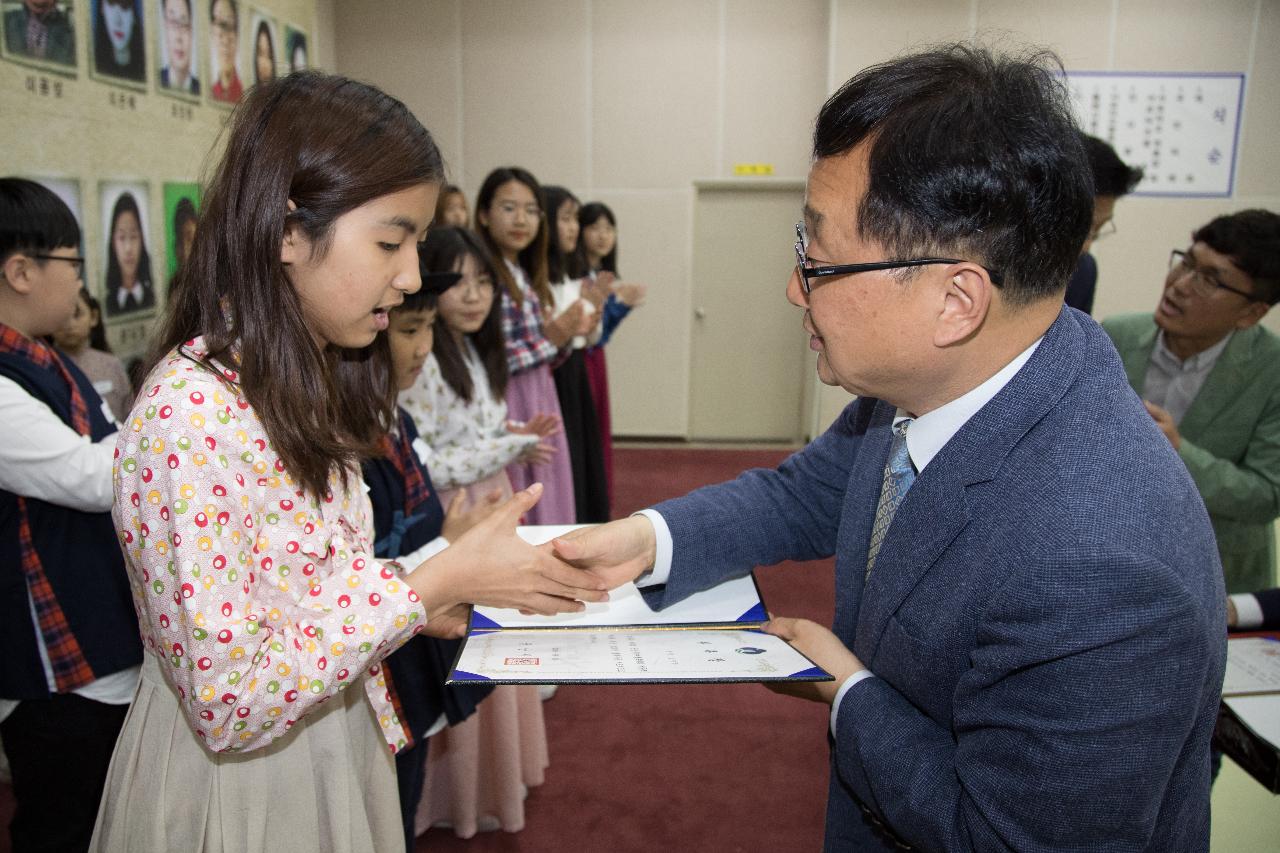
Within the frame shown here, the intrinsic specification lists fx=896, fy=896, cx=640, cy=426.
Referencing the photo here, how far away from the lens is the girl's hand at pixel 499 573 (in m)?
1.21

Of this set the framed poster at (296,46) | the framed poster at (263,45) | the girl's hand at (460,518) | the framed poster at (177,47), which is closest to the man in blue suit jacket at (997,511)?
the girl's hand at (460,518)

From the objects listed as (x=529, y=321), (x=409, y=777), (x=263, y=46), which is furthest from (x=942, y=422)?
(x=263, y=46)

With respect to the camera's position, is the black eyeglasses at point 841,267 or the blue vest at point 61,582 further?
the blue vest at point 61,582

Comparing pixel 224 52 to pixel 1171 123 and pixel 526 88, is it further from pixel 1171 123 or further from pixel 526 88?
pixel 1171 123

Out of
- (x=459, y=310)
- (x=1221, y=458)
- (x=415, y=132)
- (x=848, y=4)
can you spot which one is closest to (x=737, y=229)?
(x=848, y=4)

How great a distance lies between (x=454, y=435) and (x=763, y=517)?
1397 mm

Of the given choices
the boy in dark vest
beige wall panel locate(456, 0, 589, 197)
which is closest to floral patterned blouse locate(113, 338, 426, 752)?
the boy in dark vest

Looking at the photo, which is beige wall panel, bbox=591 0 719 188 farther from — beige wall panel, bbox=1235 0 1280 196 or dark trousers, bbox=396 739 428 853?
dark trousers, bbox=396 739 428 853

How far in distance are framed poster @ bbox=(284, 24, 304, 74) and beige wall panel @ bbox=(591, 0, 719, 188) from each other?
218 cm

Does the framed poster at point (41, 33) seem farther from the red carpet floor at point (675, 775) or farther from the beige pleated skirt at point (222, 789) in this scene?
the red carpet floor at point (675, 775)

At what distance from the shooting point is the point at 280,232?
1.14 metres

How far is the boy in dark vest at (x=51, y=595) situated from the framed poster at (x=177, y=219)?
2050 millimetres

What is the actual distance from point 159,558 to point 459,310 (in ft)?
5.96

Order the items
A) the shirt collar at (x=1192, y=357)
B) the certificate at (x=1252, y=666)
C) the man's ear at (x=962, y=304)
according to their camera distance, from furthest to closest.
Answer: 1. the shirt collar at (x=1192, y=357)
2. the certificate at (x=1252, y=666)
3. the man's ear at (x=962, y=304)
